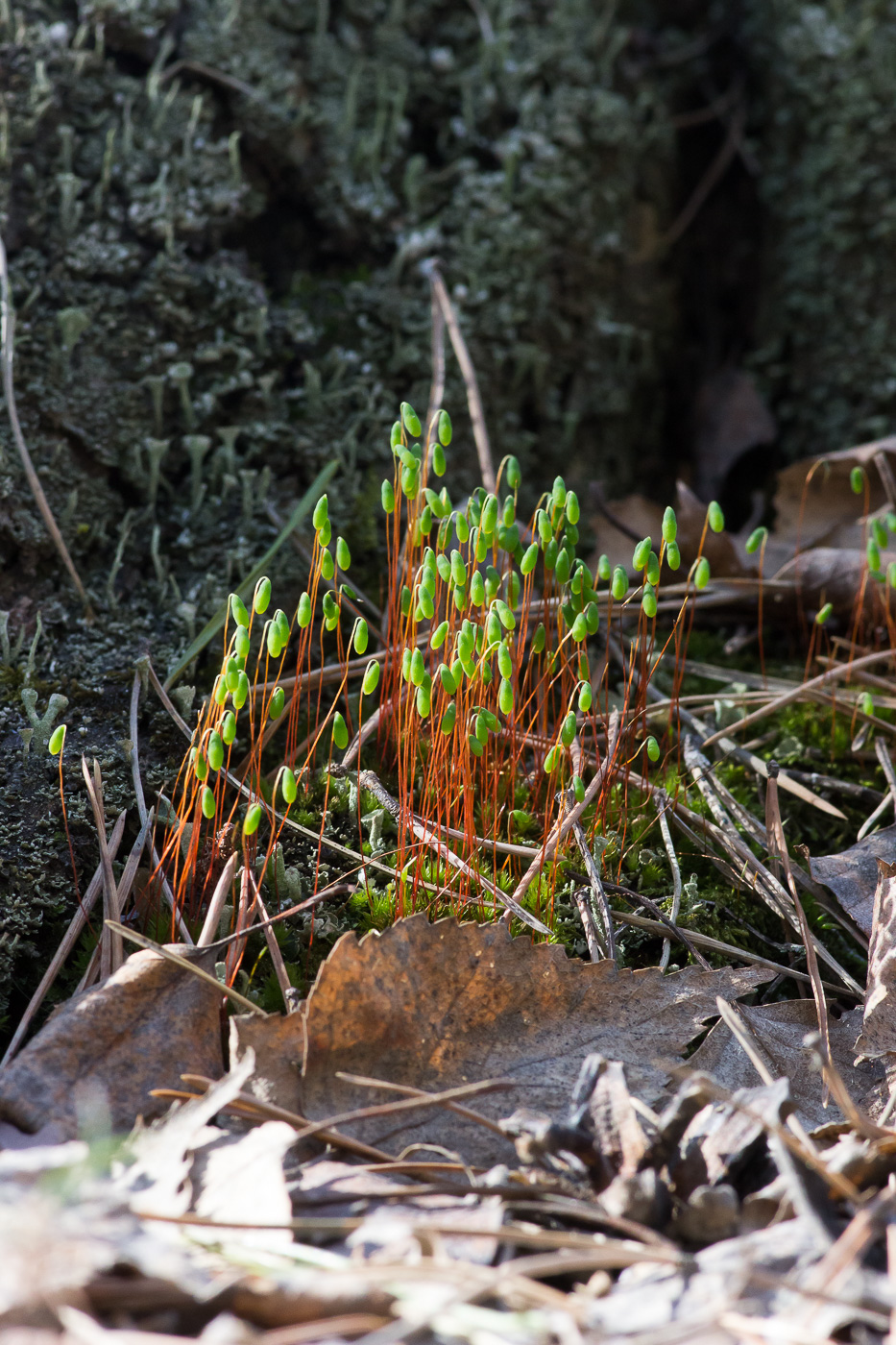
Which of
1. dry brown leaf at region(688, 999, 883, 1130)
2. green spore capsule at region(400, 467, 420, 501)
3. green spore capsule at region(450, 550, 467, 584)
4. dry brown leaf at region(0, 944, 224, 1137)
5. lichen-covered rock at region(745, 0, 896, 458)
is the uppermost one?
lichen-covered rock at region(745, 0, 896, 458)

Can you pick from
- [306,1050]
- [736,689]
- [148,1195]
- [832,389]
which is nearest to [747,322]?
[832,389]

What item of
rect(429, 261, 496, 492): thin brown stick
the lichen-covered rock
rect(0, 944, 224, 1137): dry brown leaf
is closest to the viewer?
rect(0, 944, 224, 1137): dry brown leaf

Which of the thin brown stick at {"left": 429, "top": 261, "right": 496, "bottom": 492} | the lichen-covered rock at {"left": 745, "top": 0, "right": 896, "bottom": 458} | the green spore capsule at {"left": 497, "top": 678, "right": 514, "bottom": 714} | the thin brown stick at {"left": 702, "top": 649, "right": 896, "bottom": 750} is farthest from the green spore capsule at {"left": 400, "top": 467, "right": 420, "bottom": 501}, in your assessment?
the lichen-covered rock at {"left": 745, "top": 0, "right": 896, "bottom": 458}

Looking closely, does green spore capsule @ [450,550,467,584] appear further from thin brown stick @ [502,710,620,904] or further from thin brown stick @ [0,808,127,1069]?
thin brown stick @ [0,808,127,1069]

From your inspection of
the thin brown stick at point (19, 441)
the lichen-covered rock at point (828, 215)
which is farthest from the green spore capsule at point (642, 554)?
the lichen-covered rock at point (828, 215)

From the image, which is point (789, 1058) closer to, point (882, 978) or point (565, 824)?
point (882, 978)

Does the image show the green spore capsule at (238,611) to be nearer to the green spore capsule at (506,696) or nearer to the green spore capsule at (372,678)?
the green spore capsule at (372,678)

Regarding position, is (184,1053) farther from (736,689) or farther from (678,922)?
(736,689)
